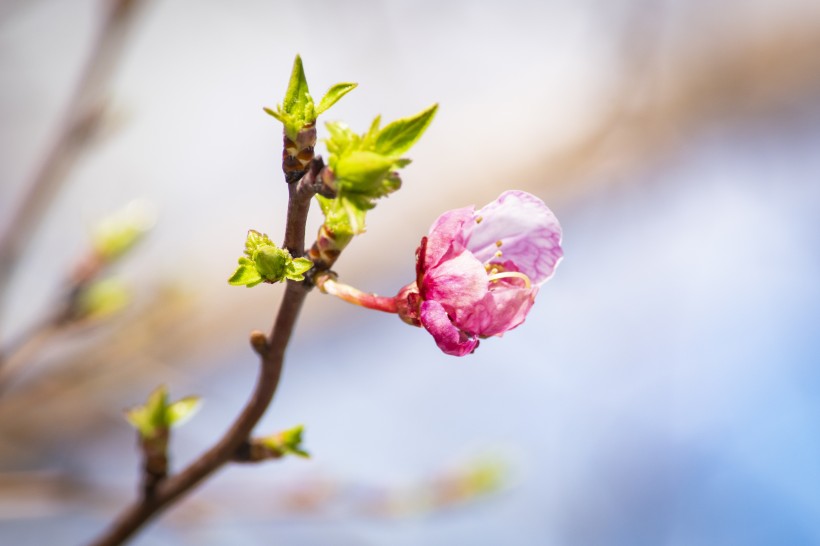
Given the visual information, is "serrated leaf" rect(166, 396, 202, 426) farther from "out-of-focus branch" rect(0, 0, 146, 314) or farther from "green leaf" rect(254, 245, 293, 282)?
"out-of-focus branch" rect(0, 0, 146, 314)

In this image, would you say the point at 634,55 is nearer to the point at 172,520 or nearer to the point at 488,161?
the point at 488,161

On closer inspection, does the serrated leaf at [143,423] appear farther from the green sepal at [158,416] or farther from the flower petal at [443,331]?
the flower petal at [443,331]

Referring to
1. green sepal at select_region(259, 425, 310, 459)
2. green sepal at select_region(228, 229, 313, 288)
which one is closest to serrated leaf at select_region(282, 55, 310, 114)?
green sepal at select_region(228, 229, 313, 288)

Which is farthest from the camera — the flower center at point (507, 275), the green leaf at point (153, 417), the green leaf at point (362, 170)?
the green leaf at point (153, 417)

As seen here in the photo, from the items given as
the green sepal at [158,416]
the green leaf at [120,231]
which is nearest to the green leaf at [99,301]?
the green leaf at [120,231]

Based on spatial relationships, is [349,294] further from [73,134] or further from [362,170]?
[73,134]

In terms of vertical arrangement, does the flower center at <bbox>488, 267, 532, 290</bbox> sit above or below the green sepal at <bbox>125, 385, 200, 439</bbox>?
above

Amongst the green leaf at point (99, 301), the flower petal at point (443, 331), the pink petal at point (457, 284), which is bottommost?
the flower petal at point (443, 331)
